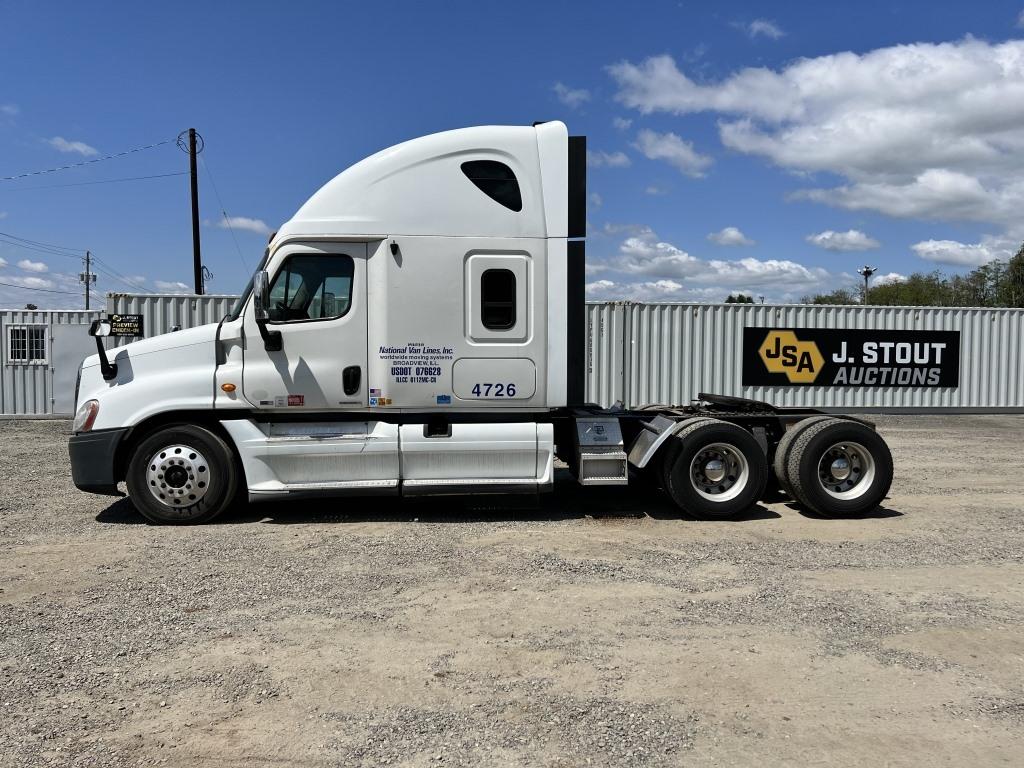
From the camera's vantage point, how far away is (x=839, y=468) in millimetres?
7426

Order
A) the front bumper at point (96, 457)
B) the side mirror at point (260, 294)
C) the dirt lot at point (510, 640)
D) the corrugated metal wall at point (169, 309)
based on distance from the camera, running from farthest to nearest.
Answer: the corrugated metal wall at point (169, 309)
the front bumper at point (96, 457)
the side mirror at point (260, 294)
the dirt lot at point (510, 640)

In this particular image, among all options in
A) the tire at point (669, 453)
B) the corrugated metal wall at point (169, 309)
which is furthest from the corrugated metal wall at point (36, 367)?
the tire at point (669, 453)

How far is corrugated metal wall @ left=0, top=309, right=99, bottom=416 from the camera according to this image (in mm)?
17734

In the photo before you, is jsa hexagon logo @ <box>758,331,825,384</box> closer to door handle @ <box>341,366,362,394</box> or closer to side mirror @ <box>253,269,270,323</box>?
door handle @ <box>341,366,362,394</box>

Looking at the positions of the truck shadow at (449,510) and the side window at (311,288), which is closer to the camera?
the side window at (311,288)

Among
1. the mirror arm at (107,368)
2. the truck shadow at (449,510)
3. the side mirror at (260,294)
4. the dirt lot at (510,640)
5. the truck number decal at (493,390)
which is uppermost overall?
the side mirror at (260,294)

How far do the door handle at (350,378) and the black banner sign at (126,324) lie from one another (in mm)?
4409

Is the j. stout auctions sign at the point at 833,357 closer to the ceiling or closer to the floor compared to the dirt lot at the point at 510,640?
closer to the ceiling

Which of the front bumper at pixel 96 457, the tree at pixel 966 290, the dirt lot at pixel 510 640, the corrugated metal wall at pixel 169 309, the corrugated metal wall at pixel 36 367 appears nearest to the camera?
the dirt lot at pixel 510 640

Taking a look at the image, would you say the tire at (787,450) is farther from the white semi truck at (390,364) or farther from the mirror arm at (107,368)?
the mirror arm at (107,368)

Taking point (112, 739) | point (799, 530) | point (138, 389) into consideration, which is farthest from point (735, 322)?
point (112, 739)

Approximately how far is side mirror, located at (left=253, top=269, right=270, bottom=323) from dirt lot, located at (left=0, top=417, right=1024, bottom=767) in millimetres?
1965

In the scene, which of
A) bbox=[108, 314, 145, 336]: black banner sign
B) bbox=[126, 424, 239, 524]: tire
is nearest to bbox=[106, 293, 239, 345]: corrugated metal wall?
bbox=[108, 314, 145, 336]: black banner sign

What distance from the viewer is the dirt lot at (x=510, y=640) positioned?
124 inches
